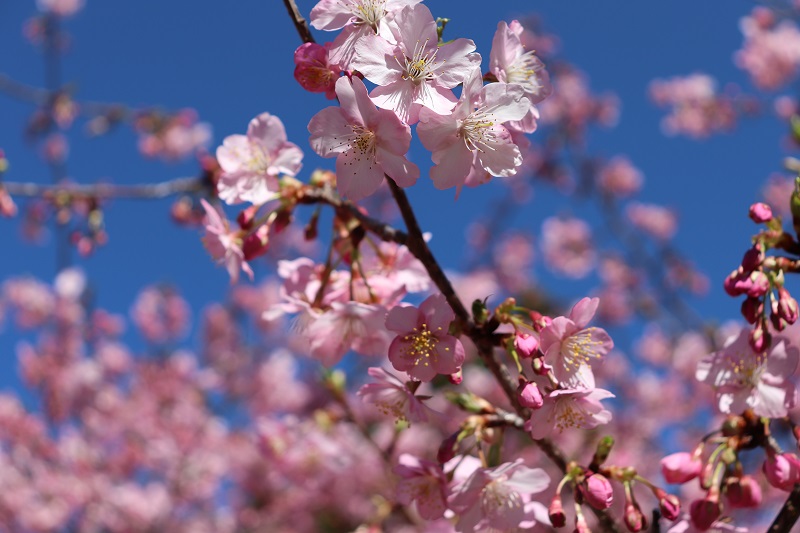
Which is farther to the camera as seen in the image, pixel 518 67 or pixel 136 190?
pixel 136 190

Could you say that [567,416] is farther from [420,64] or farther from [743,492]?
[420,64]

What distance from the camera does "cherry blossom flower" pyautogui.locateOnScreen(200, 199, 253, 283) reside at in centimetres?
154

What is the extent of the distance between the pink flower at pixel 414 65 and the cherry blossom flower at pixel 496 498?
763 millimetres

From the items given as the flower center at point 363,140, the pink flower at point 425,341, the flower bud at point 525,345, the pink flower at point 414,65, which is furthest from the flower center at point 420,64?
the flower bud at point 525,345

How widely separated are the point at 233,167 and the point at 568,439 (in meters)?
7.56

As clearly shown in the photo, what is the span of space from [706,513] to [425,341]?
2.37ft

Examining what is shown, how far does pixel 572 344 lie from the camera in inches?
49.6

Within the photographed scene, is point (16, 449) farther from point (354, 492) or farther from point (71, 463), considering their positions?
point (354, 492)

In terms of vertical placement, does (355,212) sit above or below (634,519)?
above

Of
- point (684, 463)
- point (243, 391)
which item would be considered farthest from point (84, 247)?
point (243, 391)

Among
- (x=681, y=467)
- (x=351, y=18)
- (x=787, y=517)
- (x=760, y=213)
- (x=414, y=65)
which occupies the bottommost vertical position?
(x=787, y=517)

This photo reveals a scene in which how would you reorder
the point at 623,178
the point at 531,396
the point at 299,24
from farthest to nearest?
1. the point at 623,178
2. the point at 299,24
3. the point at 531,396

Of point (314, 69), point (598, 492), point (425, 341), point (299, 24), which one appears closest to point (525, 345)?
point (425, 341)

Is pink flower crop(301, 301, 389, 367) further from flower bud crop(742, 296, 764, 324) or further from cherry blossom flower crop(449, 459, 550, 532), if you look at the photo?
flower bud crop(742, 296, 764, 324)
